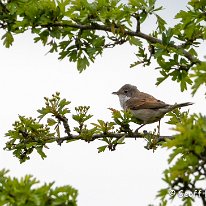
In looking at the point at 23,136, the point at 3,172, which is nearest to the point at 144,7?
the point at 23,136

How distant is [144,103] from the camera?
15188 millimetres

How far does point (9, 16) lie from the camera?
36.3 feet

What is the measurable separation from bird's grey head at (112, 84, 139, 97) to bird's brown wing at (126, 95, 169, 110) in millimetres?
655

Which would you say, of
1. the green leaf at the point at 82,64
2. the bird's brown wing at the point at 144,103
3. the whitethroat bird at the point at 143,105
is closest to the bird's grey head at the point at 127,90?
the whitethroat bird at the point at 143,105

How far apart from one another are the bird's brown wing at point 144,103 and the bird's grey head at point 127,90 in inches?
25.8

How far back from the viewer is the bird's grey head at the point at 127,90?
16552 millimetres

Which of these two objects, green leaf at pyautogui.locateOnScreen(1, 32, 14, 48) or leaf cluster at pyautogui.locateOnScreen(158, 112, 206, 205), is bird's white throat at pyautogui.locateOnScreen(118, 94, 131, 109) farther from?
leaf cluster at pyautogui.locateOnScreen(158, 112, 206, 205)

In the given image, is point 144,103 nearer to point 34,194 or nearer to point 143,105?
point 143,105

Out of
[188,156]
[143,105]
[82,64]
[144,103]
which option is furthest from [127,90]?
→ [188,156]

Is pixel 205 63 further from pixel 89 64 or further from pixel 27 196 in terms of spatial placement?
pixel 89 64

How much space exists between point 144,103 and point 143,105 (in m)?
0.37

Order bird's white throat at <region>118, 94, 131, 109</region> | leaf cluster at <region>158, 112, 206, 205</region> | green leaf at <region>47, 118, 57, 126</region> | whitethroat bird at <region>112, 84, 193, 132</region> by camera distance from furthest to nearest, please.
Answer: bird's white throat at <region>118, 94, 131, 109</region>
whitethroat bird at <region>112, 84, 193, 132</region>
green leaf at <region>47, 118, 57, 126</region>
leaf cluster at <region>158, 112, 206, 205</region>

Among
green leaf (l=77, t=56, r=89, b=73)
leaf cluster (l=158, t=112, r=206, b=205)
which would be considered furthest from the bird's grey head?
leaf cluster (l=158, t=112, r=206, b=205)

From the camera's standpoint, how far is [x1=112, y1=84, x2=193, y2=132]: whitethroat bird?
13.2 meters
